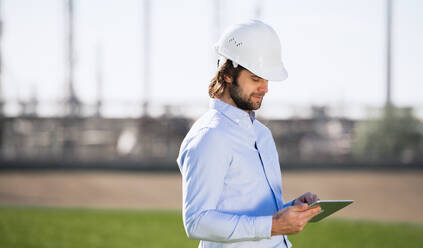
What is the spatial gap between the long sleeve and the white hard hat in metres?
0.32

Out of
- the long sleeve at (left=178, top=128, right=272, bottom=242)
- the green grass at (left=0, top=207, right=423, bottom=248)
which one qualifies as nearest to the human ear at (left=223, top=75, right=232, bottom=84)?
the long sleeve at (left=178, top=128, right=272, bottom=242)

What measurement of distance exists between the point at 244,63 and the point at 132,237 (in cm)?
597

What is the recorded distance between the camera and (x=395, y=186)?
42.0ft

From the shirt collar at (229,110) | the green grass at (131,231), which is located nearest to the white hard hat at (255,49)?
the shirt collar at (229,110)

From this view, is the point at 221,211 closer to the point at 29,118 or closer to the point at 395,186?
the point at 395,186

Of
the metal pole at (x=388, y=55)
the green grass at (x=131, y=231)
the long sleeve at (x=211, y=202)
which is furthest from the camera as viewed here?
the metal pole at (x=388, y=55)

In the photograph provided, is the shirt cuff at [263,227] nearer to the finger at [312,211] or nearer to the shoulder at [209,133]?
the finger at [312,211]

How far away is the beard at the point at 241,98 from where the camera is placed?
7.23 feet

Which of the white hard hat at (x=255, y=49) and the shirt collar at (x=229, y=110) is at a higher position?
the white hard hat at (x=255, y=49)

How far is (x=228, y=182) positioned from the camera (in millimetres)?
2129

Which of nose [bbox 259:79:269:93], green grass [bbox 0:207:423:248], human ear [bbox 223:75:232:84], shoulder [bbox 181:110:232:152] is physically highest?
human ear [bbox 223:75:232:84]

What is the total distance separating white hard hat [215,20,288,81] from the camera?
87.7 inches

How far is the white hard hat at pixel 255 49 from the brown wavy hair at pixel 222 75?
0.02m

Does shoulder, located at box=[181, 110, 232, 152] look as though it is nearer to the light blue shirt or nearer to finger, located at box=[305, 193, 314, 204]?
the light blue shirt
